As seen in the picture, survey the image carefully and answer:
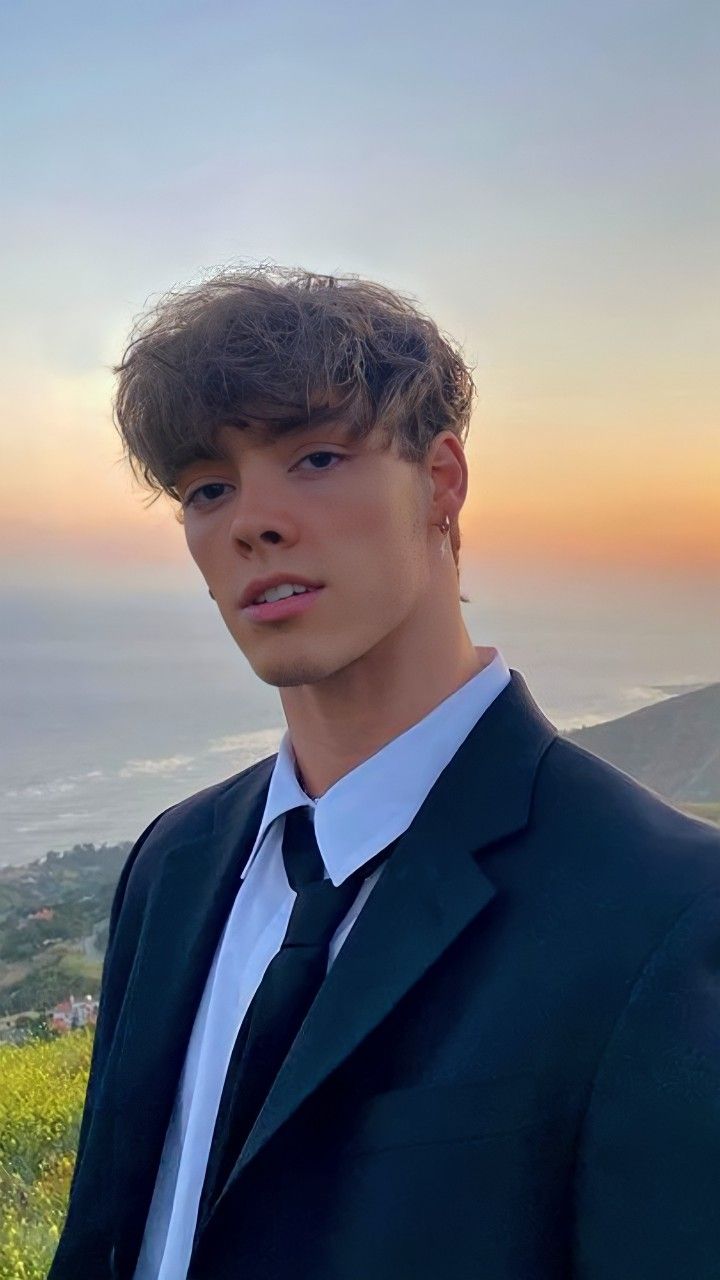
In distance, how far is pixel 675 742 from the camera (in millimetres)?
3318

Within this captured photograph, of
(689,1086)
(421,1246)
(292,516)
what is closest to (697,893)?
(689,1086)

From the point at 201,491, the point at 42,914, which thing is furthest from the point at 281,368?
the point at 42,914

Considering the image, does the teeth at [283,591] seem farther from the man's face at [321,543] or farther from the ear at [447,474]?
the ear at [447,474]

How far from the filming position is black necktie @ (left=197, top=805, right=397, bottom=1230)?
119 centimetres

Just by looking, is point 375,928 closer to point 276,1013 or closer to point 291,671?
point 276,1013

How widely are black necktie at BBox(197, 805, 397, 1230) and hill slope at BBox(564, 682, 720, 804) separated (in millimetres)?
1827

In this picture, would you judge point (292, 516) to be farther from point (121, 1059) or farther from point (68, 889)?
point (68, 889)

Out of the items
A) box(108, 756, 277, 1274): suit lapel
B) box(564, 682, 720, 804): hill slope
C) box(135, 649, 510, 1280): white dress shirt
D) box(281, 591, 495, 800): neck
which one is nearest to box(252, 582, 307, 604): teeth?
box(281, 591, 495, 800): neck

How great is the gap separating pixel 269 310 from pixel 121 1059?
3.51 feet

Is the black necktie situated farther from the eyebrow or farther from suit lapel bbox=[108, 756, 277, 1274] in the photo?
the eyebrow

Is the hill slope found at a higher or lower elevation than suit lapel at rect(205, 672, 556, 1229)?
higher

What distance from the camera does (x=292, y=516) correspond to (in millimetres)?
1247

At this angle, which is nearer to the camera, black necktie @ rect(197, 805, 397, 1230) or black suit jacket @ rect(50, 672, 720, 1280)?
black suit jacket @ rect(50, 672, 720, 1280)

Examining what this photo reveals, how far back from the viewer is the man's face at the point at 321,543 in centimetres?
125
